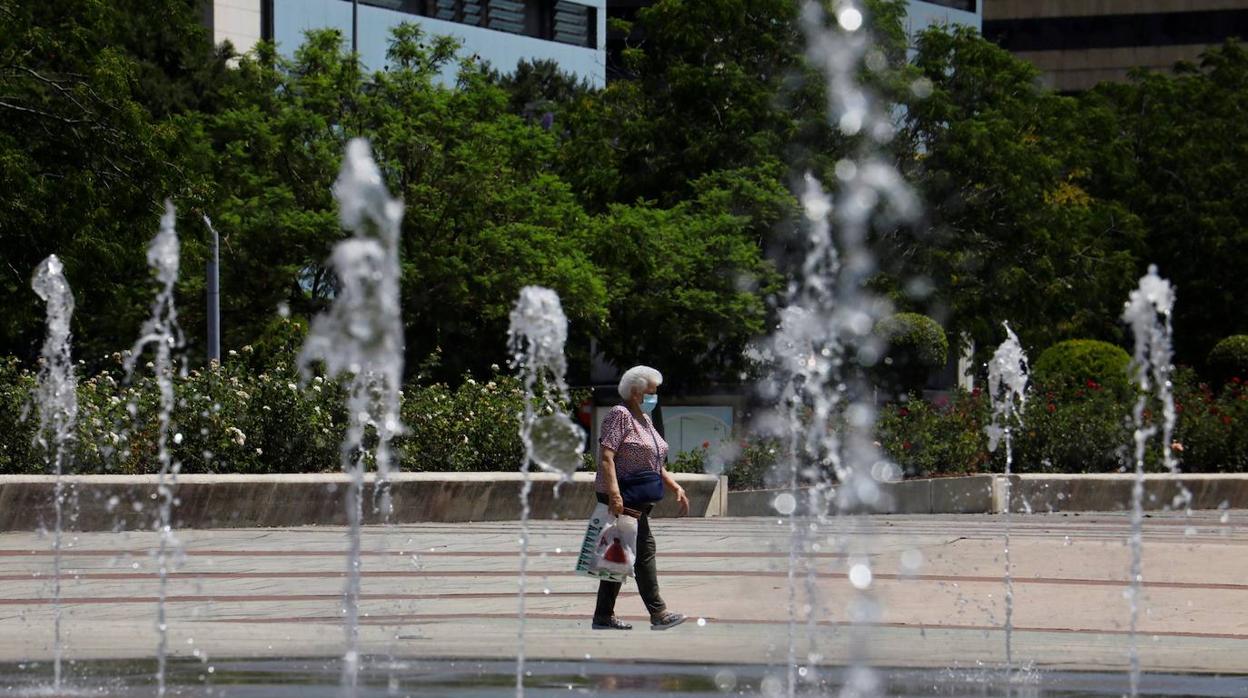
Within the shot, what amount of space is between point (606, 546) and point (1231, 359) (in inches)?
970

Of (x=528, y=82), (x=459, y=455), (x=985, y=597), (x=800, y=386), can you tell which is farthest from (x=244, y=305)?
(x=985, y=597)

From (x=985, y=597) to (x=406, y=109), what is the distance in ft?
79.1

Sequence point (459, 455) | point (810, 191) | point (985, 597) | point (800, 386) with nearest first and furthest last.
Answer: point (985, 597) < point (459, 455) < point (800, 386) < point (810, 191)

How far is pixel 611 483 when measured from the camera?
10234 mm

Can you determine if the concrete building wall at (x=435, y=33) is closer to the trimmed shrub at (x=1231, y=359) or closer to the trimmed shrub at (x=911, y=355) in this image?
the trimmed shrub at (x=911, y=355)

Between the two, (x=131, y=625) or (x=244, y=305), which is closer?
(x=131, y=625)

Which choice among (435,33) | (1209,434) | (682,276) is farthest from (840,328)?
(1209,434)

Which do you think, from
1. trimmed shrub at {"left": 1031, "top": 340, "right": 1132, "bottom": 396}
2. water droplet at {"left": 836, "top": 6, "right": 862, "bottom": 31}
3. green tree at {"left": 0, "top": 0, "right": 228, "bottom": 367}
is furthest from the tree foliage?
trimmed shrub at {"left": 1031, "top": 340, "right": 1132, "bottom": 396}

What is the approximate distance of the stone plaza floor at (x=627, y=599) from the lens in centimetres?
976

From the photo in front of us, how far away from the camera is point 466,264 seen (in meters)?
→ 34.0

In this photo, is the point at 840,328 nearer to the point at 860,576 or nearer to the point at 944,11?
the point at 860,576

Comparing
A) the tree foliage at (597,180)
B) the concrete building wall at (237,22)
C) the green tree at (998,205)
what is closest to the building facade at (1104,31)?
the tree foliage at (597,180)

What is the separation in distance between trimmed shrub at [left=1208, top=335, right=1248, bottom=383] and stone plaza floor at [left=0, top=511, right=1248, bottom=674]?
16.2 metres

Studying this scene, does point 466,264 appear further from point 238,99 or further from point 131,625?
point 131,625
